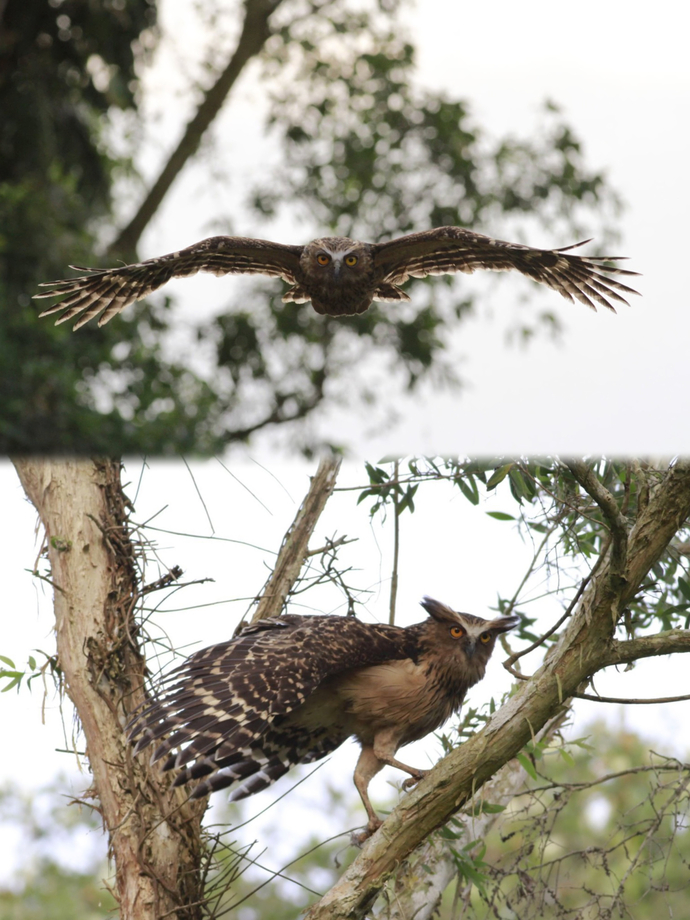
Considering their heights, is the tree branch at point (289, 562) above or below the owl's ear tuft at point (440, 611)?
above

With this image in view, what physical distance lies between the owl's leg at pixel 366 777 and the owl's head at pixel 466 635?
372 millimetres

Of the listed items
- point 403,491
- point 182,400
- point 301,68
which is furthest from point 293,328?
point 403,491

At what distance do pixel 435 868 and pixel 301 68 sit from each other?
14.2 meters

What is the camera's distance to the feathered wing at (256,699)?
283cm

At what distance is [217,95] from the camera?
15789mm

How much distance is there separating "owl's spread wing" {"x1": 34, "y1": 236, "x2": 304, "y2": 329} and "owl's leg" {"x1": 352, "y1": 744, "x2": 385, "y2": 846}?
1600 mm

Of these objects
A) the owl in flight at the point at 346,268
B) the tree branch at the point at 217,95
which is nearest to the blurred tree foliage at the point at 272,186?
the tree branch at the point at 217,95

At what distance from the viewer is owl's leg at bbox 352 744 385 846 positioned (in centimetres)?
322

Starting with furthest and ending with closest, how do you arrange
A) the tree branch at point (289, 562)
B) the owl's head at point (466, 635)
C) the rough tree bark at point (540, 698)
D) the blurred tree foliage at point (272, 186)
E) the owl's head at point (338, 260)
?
the blurred tree foliage at point (272, 186) → the owl's head at point (338, 260) → the tree branch at point (289, 562) → the owl's head at point (466, 635) → the rough tree bark at point (540, 698)

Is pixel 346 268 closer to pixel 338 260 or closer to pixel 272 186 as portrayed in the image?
pixel 338 260

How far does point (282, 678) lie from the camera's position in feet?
9.94

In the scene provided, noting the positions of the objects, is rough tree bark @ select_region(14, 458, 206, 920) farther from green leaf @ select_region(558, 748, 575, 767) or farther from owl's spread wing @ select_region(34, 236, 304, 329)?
green leaf @ select_region(558, 748, 575, 767)

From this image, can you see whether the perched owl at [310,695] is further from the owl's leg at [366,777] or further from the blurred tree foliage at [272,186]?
the blurred tree foliage at [272,186]

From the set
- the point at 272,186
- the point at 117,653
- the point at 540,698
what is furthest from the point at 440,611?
the point at 272,186
